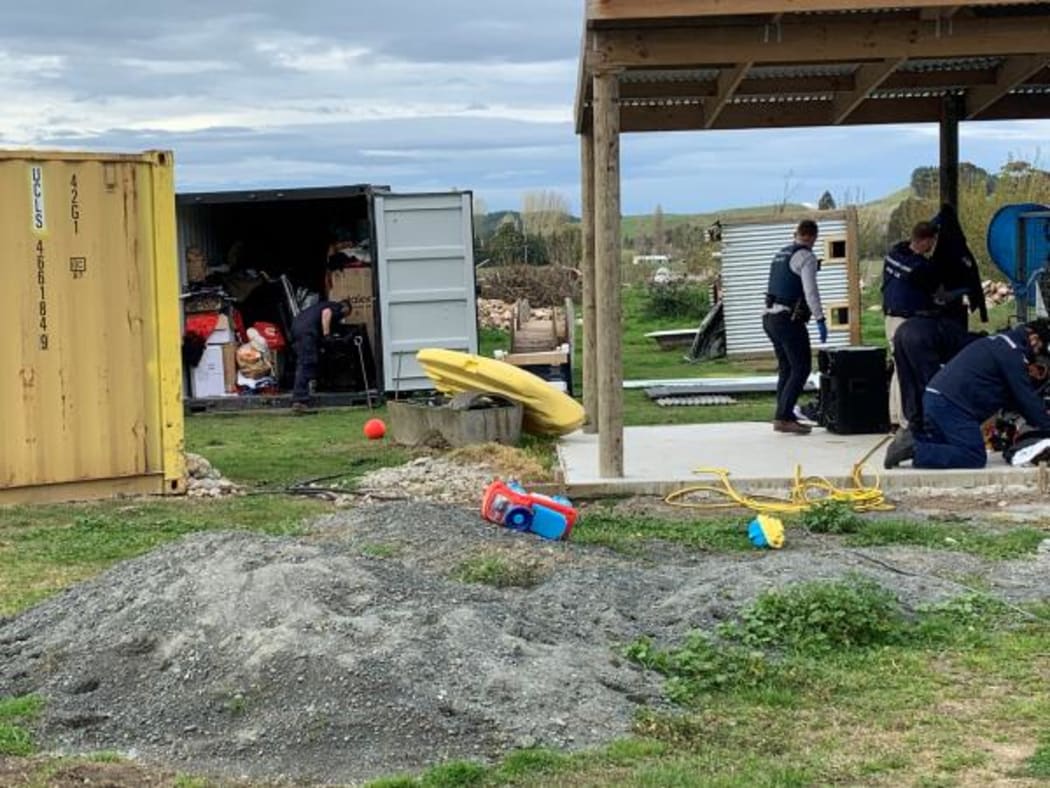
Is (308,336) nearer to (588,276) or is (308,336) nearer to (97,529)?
(588,276)

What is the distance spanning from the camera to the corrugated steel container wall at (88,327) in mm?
11828

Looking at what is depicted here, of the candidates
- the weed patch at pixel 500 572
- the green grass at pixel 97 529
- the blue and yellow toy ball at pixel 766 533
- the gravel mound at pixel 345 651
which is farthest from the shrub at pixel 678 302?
the gravel mound at pixel 345 651

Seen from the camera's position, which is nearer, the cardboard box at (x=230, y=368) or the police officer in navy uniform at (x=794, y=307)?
the police officer in navy uniform at (x=794, y=307)

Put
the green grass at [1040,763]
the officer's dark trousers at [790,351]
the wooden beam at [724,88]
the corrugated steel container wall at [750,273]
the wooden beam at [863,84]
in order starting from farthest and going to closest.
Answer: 1. the corrugated steel container wall at [750,273]
2. the officer's dark trousers at [790,351]
3. the wooden beam at [863,84]
4. the wooden beam at [724,88]
5. the green grass at [1040,763]

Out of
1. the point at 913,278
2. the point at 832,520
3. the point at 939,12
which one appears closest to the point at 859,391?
the point at 913,278

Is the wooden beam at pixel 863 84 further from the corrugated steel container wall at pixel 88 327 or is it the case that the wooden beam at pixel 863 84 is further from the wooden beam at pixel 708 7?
the corrugated steel container wall at pixel 88 327

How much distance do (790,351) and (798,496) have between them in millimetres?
A: 3323

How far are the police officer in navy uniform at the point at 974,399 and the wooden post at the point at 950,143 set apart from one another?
13.3ft

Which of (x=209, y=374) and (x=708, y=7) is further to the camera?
(x=209, y=374)

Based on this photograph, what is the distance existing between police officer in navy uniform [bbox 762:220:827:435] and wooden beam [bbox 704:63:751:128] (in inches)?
53.9

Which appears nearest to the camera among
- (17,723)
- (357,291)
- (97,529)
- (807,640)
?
(17,723)

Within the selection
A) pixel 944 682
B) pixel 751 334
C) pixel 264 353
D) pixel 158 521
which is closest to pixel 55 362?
pixel 158 521

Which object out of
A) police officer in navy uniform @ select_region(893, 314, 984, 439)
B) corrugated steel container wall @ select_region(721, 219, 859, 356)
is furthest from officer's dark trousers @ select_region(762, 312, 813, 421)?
corrugated steel container wall @ select_region(721, 219, 859, 356)

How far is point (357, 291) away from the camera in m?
21.3
